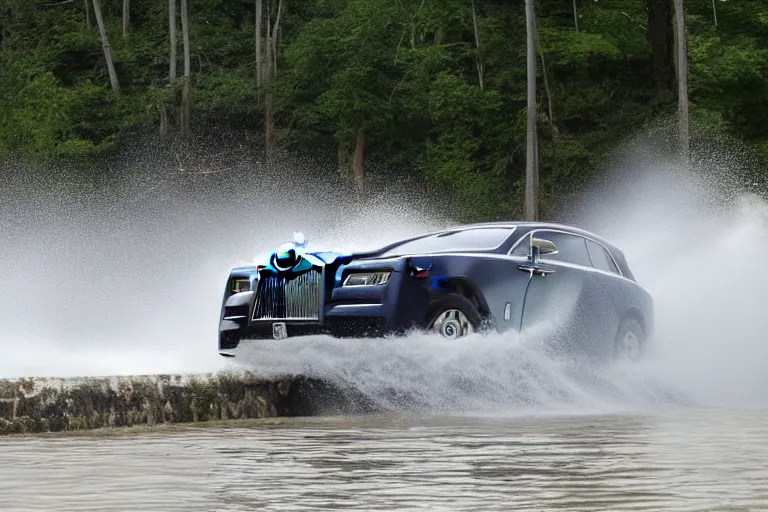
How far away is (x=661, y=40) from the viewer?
1907 inches

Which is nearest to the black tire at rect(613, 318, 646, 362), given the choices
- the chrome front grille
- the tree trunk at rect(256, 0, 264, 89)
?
the chrome front grille

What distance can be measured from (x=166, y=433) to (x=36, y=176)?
50.2 m

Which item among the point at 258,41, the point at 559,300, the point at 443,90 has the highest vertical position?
the point at 258,41

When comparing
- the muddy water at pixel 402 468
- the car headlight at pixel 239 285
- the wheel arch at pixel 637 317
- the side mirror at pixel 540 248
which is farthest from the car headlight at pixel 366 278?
the wheel arch at pixel 637 317

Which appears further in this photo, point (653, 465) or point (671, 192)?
point (671, 192)

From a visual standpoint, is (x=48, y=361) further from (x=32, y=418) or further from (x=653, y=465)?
(x=653, y=465)

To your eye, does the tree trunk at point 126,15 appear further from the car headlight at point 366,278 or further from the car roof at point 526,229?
the car headlight at point 366,278

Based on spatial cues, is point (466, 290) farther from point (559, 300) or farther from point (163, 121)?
point (163, 121)

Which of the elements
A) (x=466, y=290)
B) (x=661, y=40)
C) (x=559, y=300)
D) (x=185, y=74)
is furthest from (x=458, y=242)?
(x=185, y=74)

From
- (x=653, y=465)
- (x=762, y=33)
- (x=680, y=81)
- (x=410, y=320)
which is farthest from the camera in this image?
(x=762, y=33)

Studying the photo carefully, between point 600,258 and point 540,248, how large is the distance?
124 cm

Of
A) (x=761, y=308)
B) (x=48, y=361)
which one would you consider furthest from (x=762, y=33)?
(x=48, y=361)

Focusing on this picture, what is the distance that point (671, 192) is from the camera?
41125mm

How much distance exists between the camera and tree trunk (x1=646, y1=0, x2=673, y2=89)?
155 ft
